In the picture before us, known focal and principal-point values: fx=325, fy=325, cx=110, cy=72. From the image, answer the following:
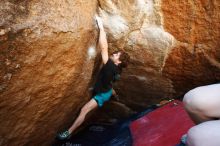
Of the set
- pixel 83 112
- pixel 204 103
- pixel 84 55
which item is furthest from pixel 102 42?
pixel 204 103

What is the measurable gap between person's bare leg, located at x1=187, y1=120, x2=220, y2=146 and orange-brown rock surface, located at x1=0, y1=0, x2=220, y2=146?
182 centimetres

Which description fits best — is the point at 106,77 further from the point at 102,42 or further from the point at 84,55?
the point at 84,55

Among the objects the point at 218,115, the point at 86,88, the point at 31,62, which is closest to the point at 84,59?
the point at 86,88

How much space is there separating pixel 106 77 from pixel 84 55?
567 mm

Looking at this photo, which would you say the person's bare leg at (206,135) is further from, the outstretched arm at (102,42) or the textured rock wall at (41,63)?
the outstretched arm at (102,42)

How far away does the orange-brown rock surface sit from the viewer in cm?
295

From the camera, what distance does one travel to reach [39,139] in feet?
12.0

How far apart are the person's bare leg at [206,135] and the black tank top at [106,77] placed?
95.8 inches

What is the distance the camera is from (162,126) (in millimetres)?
3650

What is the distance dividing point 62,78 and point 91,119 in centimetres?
137

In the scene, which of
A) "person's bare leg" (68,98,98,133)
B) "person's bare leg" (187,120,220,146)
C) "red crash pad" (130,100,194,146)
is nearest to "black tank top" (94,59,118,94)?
"person's bare leg" (68,98,98,133)

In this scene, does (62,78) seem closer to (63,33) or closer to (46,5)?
(63,33)

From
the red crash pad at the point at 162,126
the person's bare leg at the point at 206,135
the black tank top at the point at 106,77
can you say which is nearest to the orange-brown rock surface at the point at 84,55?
the black tank top at the point at 106,77

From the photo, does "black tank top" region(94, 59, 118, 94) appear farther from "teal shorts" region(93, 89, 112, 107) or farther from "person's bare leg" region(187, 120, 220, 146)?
"person's bare leg" region(187, 120, 220, 146)
